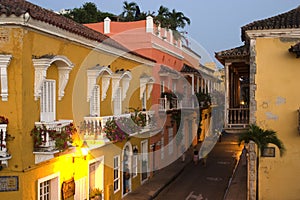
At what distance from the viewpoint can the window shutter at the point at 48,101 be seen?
11.6 metres

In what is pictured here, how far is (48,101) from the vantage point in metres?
11.9

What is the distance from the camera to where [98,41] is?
14891 mm

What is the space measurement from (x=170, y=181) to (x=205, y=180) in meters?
2.18

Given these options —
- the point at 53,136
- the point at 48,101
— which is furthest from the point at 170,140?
the point at 53,136

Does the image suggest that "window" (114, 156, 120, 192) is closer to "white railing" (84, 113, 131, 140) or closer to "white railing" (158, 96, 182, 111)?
"white railing" (84, 113, 131, 140)

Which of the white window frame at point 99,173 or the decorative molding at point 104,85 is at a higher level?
the decorative molding at point 104,85

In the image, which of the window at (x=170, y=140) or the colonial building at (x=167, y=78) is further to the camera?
the window at (x=170, y=140)

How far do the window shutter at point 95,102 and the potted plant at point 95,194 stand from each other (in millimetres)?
2781

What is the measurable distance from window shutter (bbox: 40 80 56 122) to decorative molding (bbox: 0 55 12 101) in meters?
1.40

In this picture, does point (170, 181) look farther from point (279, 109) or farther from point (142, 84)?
point (279, 109)

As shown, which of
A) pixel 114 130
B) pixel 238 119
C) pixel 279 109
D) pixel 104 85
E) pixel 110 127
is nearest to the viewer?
pixel 279 109

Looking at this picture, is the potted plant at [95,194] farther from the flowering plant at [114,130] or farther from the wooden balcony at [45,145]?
the wooden balcony at [45,145]

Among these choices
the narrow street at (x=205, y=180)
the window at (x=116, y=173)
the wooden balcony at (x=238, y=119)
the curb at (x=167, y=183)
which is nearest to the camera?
the wooden balcony at (x=238, y=119)

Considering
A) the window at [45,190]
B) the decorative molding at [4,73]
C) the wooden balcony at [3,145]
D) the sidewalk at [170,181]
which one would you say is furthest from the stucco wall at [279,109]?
the wooden balcony at [3,145]
